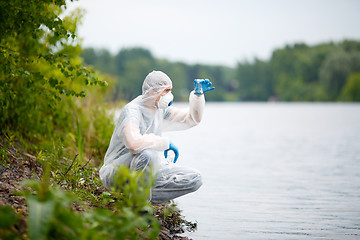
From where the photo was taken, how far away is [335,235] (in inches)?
172

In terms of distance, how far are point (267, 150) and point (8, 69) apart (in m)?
8.47

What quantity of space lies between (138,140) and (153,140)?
0.13 m

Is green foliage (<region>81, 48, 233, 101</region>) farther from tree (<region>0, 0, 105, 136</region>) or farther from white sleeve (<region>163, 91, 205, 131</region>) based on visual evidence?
white sleeve (<region>163, 91, 205, 131</region>)

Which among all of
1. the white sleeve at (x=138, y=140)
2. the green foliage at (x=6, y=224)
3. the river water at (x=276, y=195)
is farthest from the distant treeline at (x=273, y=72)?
the green foliage at (x=6, y=224)

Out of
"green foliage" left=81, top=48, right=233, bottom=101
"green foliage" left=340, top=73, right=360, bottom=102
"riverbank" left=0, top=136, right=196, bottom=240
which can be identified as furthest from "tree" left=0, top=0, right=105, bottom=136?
"green foliage" left=340, top=73, right=360, bottom=102

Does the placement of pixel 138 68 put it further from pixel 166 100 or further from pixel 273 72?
pixel 273 72

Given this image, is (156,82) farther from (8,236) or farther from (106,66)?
(106,66)

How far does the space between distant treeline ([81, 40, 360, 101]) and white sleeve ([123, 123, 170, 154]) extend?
38.8 metres

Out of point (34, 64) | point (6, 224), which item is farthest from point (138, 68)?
point (6, 224)

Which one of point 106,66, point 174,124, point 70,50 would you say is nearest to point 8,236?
point 174,124

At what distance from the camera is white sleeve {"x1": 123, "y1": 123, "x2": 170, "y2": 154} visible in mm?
3688

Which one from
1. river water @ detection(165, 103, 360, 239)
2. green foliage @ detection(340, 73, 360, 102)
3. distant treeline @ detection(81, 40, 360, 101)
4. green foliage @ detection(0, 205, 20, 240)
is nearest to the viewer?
green foliage @ detection(0, 205, 20, 240)

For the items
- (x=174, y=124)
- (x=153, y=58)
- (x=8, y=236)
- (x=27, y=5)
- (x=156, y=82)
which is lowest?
(x=8, y=236)

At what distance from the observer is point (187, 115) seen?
4.22m
